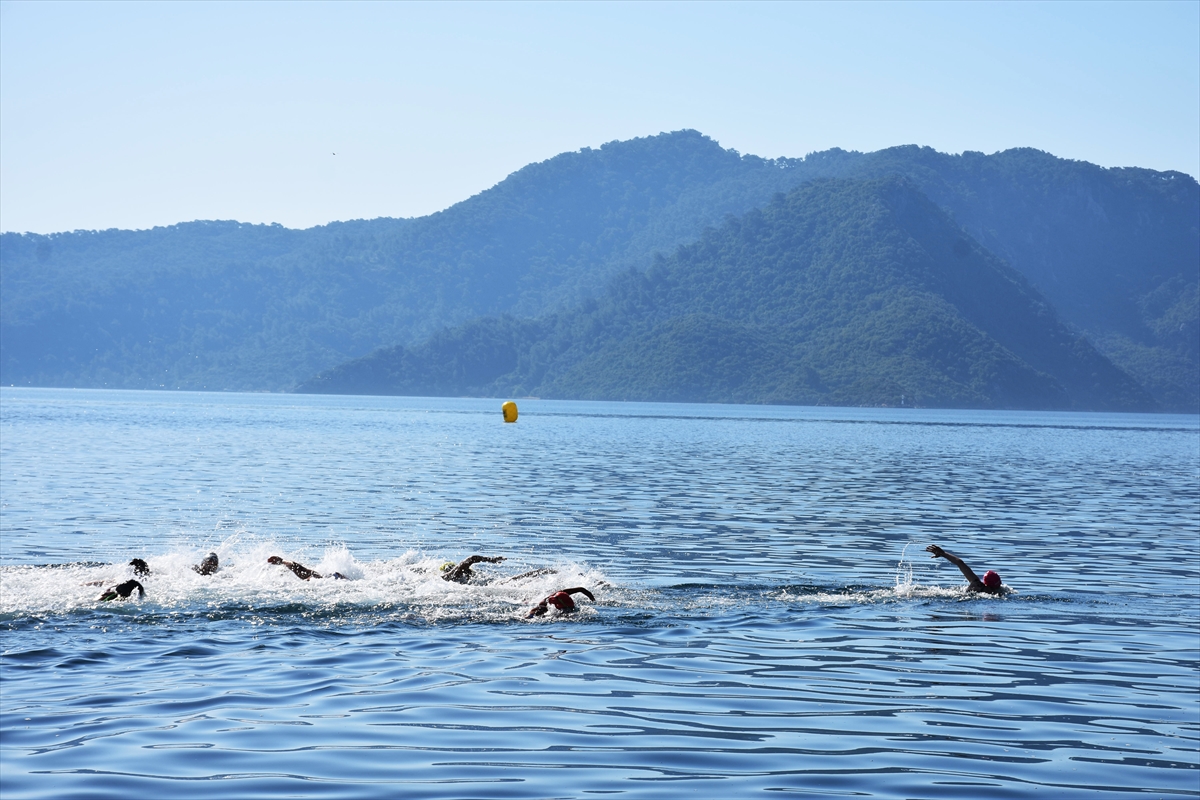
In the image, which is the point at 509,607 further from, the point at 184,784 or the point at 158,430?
the point at 158,430

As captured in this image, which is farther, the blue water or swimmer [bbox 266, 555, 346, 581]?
swimmer [bbox 266, 555, 346, 581]

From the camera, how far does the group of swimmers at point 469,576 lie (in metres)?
20.8

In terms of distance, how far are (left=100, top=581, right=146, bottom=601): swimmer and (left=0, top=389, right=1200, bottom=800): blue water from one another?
232mm

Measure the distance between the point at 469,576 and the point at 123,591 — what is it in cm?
633

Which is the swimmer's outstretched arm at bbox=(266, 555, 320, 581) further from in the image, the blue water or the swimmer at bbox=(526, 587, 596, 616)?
the swimmer at bbox=(526, 587, 596, 616)

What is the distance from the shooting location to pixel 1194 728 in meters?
14.5

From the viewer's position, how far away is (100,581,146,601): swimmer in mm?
20453

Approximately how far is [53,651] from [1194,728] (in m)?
15.2

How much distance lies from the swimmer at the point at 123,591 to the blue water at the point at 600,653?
0.23m

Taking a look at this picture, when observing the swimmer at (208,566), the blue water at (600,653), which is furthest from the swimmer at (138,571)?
the swimmer at (208,566)

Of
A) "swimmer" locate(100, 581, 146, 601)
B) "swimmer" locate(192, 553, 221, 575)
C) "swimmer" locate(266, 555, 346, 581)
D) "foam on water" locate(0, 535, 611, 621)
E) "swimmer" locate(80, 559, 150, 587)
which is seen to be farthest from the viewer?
"swimmer" locate(192, 553, 221, 575)

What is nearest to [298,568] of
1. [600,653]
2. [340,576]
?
[340,576]

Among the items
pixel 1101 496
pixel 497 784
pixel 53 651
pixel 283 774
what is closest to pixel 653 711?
pixel 497 784

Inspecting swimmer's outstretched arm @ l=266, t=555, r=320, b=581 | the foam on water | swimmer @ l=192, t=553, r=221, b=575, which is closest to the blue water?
the foam on water
